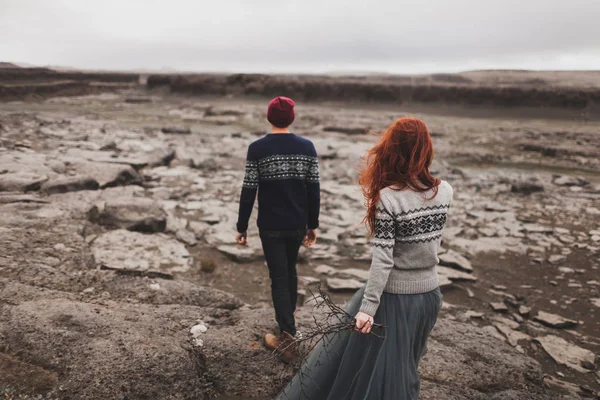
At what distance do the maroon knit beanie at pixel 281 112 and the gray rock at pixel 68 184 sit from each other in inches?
180

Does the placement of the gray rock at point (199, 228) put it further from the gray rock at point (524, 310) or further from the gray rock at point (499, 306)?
the gray rock at point (524, 310)

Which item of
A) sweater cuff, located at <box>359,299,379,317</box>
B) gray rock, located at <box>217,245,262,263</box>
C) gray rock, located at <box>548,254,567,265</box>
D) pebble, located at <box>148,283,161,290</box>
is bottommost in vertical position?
gray rock, located at <box>548,254,567,265</box>

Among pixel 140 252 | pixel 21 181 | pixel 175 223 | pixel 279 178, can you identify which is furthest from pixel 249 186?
pixel 21 181

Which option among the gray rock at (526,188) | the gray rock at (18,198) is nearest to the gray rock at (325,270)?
the gray rock at (18,198)

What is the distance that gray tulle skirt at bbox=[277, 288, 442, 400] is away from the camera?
197cm

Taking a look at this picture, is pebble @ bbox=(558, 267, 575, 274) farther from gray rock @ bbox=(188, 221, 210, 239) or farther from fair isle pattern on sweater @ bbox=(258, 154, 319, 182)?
gray rock @ bbox=(188, 221, 210, 239)

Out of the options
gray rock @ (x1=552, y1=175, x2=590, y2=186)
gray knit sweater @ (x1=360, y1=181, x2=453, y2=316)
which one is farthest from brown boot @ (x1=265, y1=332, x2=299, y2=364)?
gray rock @ (x1=552, y1=175, x2=590, y2=186)

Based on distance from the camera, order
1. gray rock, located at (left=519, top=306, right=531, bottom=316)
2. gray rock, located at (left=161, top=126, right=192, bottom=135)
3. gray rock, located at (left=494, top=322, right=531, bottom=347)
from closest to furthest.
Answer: gray rock, located at (left=494, top=322, right=531, bottom=347) → gray rock, located at (left=519, top=306, right=531, bottom=316) → gray rock, located at (left=161, top=126, right=192, bottom=135)

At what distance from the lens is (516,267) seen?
5496mm

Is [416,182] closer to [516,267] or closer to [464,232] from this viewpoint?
[516,267]

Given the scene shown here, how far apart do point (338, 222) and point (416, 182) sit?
4751 millimetres

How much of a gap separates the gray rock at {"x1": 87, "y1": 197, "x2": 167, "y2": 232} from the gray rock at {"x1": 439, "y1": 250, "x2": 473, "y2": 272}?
3.83 m

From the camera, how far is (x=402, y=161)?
1981mm

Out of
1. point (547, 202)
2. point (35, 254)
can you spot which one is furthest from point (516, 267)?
point (35, 254)
